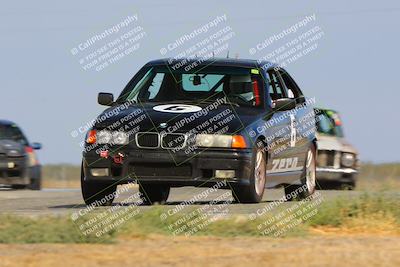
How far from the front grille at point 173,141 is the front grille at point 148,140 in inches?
2.8

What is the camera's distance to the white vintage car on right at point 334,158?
78.4ft

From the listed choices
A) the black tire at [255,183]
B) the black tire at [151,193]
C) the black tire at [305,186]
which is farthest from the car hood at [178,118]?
the black tire at [305,186]

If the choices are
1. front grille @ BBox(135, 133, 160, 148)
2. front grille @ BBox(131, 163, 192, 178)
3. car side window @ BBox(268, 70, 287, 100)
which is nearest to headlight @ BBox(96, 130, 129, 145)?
front grille @ BBox(135, 133, 160, 148)

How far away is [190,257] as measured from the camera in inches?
353

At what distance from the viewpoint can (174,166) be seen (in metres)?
13.8

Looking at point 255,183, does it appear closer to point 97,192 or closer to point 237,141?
point 237,141

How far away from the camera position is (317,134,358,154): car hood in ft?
78.6

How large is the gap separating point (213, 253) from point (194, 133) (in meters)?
4.56

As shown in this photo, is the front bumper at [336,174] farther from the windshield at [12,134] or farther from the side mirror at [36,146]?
the windshield at [12,134]

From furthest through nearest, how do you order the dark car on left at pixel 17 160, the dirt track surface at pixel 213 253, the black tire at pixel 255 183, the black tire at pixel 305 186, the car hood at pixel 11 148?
the car hood at pixel 11 148 → the dark car on left at pixel 17 160 → the black tire at pixel 305 186 → the black tire at pixel 255 183 → the dirt track surface at pixel 213 253

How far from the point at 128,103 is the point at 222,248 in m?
5.41

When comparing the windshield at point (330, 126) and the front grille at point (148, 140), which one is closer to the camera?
the front grille at point (148, 140)

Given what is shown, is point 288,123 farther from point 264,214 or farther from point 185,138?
point 264,214

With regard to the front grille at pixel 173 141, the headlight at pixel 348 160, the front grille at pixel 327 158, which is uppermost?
the front grille at pixel 173 141
